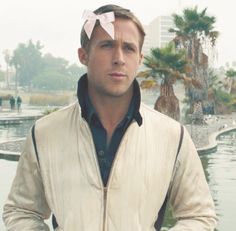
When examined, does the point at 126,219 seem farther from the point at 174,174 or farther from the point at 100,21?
the point at 100,21

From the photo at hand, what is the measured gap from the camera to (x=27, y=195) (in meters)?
1.43

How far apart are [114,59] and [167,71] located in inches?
689

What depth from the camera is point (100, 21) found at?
4.47ft

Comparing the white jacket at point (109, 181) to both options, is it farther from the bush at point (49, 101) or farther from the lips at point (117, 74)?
the bush at point (49, 101)

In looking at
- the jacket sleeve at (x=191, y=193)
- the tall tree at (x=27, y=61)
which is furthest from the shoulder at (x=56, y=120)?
the tall tree at (x=27, y=61)

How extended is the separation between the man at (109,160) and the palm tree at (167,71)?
55.6 ft

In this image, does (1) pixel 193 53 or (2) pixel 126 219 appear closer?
(2) pixel 126 219

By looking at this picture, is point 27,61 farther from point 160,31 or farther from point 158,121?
point 158,121

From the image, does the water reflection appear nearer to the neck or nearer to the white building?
the neck

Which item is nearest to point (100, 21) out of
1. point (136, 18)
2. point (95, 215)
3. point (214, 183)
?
point (136, 18)

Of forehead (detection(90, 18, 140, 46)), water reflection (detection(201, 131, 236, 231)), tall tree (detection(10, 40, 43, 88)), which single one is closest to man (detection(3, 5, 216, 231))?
forehead (detection(90, 18, 140, 46))

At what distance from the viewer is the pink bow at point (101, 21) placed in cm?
136

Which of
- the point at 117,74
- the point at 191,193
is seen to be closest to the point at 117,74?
the point at 117,74

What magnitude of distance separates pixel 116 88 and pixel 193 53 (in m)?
25.9
